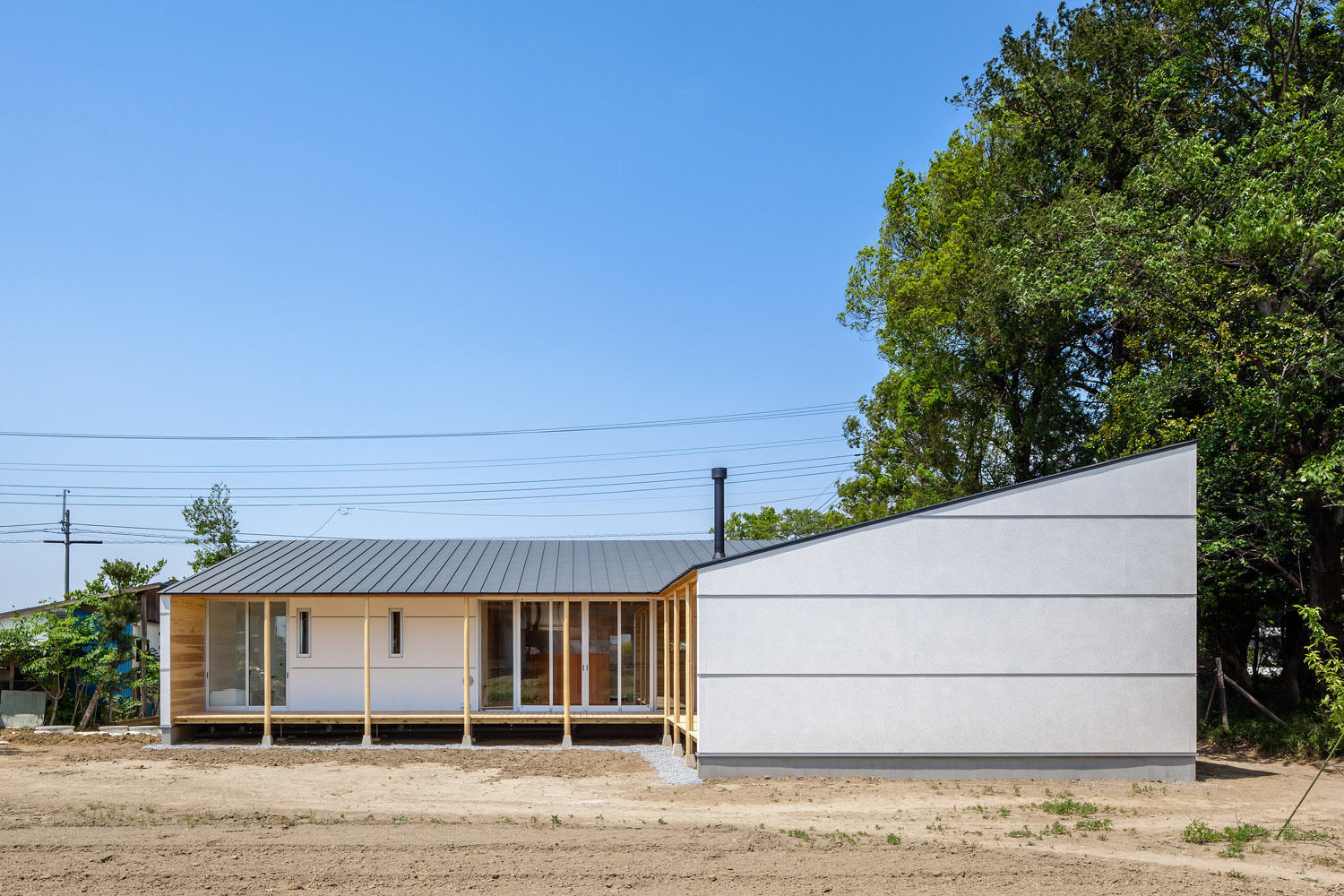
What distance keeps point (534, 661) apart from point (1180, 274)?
11.1 meters

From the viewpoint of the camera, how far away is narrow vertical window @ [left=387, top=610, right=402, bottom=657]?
16344 mm

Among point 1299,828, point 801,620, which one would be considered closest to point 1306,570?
point 1299,828

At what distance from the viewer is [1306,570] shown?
15938mm

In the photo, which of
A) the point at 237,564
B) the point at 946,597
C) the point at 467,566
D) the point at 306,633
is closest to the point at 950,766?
the point at 946,597

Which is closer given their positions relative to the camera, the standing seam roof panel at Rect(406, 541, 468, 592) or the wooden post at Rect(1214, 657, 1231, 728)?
the standing seam roof panel at Rect(406, 541, 468, 592)

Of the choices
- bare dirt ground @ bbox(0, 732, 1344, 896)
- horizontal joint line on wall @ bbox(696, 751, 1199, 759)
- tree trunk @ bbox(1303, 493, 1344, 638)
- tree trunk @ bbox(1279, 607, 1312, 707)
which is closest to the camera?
bare dirt ground @ bbox(0, 732, 1344, 896)

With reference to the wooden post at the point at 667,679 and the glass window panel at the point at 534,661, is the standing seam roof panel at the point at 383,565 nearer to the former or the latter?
the glass window panel at the point at 534,661

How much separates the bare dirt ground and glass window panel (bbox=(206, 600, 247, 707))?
289cm

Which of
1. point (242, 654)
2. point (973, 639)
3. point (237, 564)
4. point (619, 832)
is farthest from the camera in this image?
point (237, 564)

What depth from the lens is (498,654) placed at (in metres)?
16.4

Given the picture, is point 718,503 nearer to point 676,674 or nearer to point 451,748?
point 676,674

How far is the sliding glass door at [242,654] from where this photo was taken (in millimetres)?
16266

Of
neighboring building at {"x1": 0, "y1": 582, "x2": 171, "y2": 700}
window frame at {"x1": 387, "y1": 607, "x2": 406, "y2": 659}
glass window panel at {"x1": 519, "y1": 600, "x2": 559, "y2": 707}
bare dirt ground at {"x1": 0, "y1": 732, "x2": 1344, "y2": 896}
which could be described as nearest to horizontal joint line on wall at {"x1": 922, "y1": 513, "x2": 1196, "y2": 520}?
bare dirt ground at {"x1": 0, "y1": 732, "x2": 1344, "y2": 896}

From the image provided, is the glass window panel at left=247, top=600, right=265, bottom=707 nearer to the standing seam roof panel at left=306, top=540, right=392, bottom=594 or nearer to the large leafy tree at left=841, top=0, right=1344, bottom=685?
the standing seam roof panel at left=306, top=540, right=392, bottom=594
